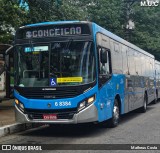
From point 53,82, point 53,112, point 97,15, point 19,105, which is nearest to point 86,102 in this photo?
point 53,112

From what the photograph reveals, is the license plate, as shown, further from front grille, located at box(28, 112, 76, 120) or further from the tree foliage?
the tree foliage

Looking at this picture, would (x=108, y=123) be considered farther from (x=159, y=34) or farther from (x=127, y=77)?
(x=159, y=34)

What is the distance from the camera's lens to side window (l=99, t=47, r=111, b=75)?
10047 millimetres

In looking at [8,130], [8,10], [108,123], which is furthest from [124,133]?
[8,10]

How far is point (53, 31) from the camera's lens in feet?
32.9

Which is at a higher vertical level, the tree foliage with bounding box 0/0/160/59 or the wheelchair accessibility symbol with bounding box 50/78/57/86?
the tree foliage with bounding box 0/0/160/59

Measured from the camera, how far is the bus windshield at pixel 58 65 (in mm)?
9562

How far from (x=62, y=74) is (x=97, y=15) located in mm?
21481

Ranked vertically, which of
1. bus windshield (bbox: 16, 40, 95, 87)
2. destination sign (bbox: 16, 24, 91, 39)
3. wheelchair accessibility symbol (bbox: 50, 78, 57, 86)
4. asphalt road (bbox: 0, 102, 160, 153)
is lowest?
asphalt road (bbox: 0, 102, 160, 153)

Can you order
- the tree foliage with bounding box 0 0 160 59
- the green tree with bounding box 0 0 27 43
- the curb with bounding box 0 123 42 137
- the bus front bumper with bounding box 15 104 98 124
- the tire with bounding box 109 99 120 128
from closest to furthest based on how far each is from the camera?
the bus front bumper with bounding box 15 104 98 124, the curb with bounding box 0 123 42 137, the tire with bounding box 109 99 120 128, the green tree with bounding box 0 0 27 43, the tree foliage with bounding box 0 0 160 59

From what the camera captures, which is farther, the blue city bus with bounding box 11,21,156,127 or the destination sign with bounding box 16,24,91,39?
the destination sign with bounding box 16,24,91,39

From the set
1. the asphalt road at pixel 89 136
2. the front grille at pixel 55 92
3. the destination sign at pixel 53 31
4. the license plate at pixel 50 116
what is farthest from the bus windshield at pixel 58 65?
the asphalt road at pixel 89 136

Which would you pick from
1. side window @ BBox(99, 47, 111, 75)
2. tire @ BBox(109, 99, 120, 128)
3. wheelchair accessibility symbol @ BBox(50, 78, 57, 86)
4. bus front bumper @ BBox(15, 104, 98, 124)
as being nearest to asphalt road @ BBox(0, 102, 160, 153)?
tire @ BBox(109, 99, 120, 128)

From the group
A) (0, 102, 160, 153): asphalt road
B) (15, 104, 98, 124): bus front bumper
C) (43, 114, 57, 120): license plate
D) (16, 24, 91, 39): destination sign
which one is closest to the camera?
(0, 102, 160, 153): asphalt road
